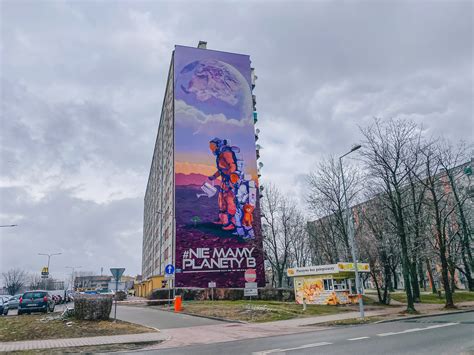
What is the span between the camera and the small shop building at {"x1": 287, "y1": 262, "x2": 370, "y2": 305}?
2917 cm

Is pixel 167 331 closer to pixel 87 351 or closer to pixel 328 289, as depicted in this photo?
pixel 87 351

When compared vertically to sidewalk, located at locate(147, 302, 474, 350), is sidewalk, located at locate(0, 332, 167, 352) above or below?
above

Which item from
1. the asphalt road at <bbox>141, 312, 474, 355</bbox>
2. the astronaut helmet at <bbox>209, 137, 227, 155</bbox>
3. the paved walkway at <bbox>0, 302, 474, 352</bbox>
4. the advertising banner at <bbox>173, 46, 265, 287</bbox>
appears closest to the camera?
the asphalt road at <bbox>141, 312, 474, 355</bbox>

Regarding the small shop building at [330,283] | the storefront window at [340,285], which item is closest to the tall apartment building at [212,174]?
the small shop building at [330,283]

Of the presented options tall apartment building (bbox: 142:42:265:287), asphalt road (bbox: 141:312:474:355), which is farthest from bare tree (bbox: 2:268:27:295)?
asphalt road (bbox: 141:312:474:355)

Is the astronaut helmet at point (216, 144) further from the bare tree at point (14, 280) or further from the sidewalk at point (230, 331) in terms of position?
the bare tree at point (14, 280)

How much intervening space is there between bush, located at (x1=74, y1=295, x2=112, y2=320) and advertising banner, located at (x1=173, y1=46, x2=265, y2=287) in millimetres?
27524

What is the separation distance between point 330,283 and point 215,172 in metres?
25.3

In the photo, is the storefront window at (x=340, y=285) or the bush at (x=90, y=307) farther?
the storefront window at (x=340, y=285)

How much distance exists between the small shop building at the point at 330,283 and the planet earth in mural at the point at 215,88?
30.5 metres

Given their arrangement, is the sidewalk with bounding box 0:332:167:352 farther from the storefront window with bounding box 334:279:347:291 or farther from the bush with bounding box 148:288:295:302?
the bush with bounding box 148:288:295:302

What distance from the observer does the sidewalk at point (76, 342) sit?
11.5 meters

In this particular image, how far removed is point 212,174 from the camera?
50.4 meters

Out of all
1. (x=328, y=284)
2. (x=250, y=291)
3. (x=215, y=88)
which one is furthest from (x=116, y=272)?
(x=215, y=88)
